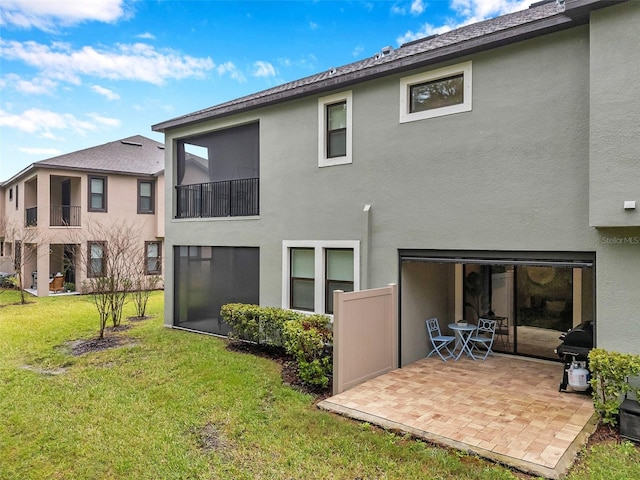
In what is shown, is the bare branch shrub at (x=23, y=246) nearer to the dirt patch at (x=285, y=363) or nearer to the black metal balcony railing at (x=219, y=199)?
the black metal balcony railing at (x=219, y=199)

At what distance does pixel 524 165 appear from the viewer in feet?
22.5

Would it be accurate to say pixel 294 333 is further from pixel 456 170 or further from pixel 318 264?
pixel 456 170

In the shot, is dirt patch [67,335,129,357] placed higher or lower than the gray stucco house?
lower

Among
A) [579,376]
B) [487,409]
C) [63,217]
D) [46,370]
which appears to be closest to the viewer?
[487,409]

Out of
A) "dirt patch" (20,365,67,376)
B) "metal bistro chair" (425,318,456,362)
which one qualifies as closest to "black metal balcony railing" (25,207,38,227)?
"dirt patch" (20,365,67,376)

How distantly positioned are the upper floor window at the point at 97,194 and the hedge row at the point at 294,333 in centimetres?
1444

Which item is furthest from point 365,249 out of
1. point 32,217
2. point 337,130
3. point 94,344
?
point 32,217

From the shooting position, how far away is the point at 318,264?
9516 millimetres

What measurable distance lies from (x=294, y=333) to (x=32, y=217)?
19.9m

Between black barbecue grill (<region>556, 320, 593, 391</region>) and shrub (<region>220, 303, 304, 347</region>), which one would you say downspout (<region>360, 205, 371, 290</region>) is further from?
black barbecue grill (<region>556, 320, 593, 391</region>)

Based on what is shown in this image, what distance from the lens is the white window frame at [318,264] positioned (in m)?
8.91

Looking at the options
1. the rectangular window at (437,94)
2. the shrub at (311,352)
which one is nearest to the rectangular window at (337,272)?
the shrub at (311,352)

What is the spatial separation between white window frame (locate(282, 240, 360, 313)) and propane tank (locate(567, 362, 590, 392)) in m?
4.11

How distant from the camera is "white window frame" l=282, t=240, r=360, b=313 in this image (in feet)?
29.2
